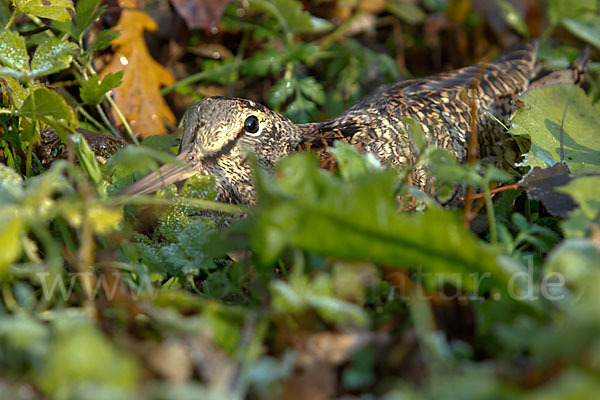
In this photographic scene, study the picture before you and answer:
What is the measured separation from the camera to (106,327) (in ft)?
3.73

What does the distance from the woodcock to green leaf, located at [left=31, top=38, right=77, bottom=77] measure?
1.27ft

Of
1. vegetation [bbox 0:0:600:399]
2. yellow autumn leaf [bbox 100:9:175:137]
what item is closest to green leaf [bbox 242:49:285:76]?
yellow autumn leaf [bbox 100:9:175:137]

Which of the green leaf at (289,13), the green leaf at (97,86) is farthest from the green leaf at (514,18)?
the green leaf at (97,86)

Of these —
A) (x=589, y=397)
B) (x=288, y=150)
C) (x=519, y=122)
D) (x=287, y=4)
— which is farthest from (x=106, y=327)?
(x=287, y=4)

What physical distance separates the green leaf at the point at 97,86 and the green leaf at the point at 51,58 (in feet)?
0.58

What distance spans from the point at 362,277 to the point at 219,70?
1856 mm

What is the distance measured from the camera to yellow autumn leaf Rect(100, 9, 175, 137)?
2.56 m

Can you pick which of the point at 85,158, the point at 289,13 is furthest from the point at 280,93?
the point at 85,158

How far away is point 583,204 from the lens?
140cm

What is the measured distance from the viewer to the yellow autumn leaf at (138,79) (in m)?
2.56

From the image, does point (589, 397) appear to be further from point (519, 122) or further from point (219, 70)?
point (219, 70)

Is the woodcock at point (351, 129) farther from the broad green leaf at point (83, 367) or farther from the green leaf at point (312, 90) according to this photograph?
the broad green leaf at point (83, 367)

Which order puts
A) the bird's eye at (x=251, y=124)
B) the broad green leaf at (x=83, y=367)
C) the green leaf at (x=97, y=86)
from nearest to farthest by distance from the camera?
the broad green leaf at (x=83, y=367)
the green leaf at (x=97, y=86)
the bird's eye at (x=251, y=124)

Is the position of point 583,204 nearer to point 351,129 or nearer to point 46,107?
point 351,129
